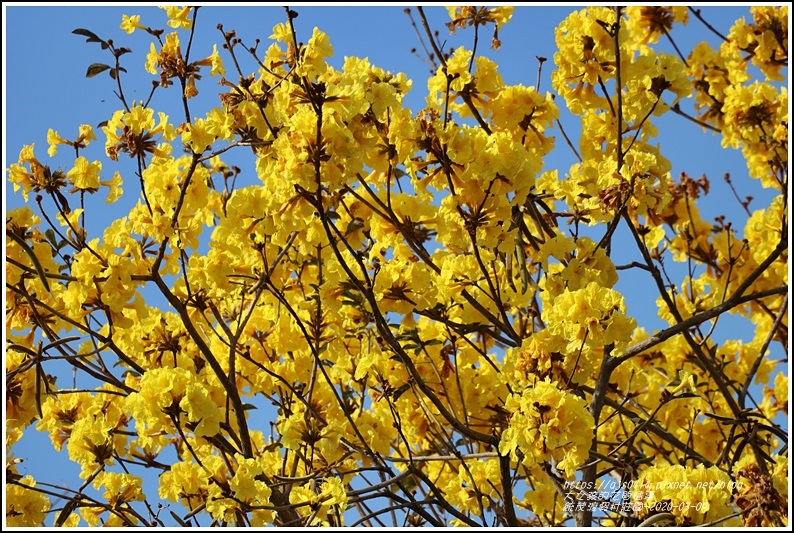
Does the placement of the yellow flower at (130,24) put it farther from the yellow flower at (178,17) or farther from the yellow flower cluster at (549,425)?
the yellow flower cluster at (549,425)

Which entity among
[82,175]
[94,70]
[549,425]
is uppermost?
[94,70]

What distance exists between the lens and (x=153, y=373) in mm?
2695

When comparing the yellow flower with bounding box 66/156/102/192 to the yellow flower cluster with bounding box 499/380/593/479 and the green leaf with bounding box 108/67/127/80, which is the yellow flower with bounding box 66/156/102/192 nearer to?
the green leaf with bounding box 108/67/127/80

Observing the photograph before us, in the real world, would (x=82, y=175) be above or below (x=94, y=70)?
below

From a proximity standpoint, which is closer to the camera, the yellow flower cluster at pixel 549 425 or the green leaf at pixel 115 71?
the yellow flower cluster at pixel 549 425

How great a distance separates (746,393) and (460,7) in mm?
2131

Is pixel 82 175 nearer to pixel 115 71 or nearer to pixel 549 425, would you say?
pixel 115 71

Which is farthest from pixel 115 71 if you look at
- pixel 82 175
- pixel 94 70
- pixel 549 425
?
pixel 549 425

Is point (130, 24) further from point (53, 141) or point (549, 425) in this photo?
point (549, 425)

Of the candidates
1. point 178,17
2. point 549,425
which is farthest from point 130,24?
→ point 549,425

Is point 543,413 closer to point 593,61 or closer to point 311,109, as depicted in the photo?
point 311,109

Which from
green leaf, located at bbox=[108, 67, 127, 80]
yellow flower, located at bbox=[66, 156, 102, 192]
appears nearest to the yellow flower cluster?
yellow flower, located at bbox=[66, 156, 102, 192]

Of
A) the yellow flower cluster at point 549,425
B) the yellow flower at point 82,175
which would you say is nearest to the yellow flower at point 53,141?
the yellow flower at point 82,175

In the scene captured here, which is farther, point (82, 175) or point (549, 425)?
point (82, 175)
